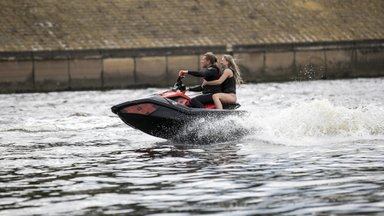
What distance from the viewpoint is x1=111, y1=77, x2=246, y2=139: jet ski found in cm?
1892

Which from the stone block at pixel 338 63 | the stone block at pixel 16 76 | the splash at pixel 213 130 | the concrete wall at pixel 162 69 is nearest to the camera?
the splash at pixel 213 130

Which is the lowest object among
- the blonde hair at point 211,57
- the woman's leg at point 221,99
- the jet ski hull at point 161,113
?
the jet ski hull at point 161,113

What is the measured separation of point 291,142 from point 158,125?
2.32m

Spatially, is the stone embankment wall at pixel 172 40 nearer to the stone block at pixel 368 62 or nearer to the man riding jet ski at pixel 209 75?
the stone block at pixel 368 62

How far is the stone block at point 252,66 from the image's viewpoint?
2040 inches

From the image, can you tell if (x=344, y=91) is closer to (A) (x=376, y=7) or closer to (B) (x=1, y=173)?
(A) (x=376, y=7)

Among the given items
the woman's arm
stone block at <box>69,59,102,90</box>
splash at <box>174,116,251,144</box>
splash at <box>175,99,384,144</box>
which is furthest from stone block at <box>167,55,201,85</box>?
splash at <box>174,116,251,144</box>

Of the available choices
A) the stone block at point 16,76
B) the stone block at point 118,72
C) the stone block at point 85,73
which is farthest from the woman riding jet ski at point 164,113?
the stone block at point 118,72

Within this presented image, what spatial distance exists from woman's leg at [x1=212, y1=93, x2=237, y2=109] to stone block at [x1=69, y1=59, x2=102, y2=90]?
89.9ft

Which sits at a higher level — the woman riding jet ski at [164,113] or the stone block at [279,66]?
the woman riding jet ski at [164,113]

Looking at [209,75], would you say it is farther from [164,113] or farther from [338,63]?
[338,63]

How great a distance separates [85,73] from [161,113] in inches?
1154

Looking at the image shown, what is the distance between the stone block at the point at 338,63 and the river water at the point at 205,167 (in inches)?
1159

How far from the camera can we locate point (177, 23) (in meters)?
52.3
